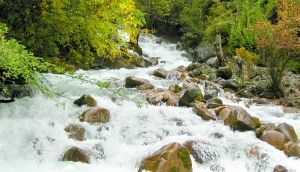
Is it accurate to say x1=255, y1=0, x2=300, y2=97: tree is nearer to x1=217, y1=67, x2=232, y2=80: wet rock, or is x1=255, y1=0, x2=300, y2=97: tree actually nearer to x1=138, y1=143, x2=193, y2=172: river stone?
x1=217, y1=67, x2=232, y2=80: wet rock

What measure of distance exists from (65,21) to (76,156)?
3092 mm

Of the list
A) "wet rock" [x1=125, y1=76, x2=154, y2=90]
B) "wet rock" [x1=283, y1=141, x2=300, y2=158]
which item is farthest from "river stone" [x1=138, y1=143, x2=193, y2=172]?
"wet rock" [x1=125, y1=76, x2=154, y2=90]

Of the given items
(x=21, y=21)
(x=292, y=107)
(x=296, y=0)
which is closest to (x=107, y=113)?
(x=21, y=21)

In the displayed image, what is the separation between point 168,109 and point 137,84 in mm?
3118

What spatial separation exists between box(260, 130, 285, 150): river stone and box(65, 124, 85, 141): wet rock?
12.7 feet

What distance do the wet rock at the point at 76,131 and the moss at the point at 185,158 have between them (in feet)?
7.51

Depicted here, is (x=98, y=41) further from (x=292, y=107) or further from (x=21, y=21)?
(x=292, y=107)

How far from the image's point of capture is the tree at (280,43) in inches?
559

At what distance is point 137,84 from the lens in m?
14.3

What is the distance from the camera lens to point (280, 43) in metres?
14.2

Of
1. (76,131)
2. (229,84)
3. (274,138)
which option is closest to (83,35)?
(76,131)

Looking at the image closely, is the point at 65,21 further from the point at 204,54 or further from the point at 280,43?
the point at 204,54

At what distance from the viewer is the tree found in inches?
559

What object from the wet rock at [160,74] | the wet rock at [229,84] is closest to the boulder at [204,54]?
the wet rock at [160,74]
